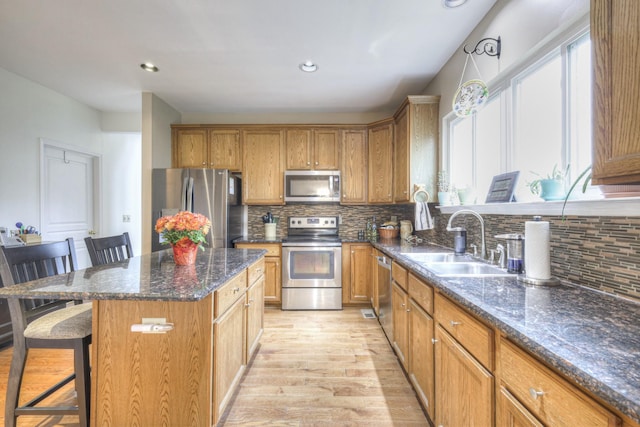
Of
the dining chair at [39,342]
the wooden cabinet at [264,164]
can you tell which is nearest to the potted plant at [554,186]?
the dining chair at [39,342]

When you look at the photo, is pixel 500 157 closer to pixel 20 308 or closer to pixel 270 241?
pixel 270 241

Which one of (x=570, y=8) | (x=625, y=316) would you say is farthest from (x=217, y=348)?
(x=570, y=8)

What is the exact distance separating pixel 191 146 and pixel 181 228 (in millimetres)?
2492

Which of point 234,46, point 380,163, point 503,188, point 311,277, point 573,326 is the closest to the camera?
point 573,326

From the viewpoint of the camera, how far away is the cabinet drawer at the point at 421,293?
1.58 m

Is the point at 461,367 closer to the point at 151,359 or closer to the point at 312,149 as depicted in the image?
the point at 151,359

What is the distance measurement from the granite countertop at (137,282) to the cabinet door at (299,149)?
2091mm

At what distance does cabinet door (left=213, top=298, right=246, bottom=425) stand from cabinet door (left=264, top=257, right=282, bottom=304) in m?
1.55

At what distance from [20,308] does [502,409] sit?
2111mm

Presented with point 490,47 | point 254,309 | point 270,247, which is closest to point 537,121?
point 490,47

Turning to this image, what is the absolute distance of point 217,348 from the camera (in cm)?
147

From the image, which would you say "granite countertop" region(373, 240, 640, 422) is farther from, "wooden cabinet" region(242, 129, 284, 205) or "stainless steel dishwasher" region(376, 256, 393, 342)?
"wooden cabinet" region(242, 129, 284, 205)

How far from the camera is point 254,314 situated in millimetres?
2330

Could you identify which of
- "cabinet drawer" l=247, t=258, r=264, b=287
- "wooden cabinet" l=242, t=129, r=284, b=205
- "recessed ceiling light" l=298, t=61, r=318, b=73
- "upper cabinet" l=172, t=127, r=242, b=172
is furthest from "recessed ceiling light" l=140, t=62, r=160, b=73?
"cabinet drawer" l=247, t=258, r=264, b=287
